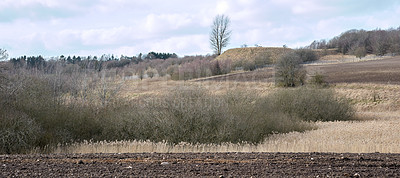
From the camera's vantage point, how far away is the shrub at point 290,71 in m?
47.3

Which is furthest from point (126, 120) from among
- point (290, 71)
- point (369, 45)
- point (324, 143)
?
point (369, 45)

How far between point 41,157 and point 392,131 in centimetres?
1771

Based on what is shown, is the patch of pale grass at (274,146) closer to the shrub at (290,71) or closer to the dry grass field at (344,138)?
the dry grass field at (344,138)

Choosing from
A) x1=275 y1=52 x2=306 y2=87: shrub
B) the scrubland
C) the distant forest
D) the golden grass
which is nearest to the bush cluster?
the scrubland

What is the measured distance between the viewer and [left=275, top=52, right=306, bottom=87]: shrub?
155ft

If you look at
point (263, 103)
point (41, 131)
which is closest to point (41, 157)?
point (41, 131)

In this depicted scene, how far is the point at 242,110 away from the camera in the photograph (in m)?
21.4

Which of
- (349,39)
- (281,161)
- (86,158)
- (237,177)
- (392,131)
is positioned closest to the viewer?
(237,177)

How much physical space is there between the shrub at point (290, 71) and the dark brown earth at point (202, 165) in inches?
1473

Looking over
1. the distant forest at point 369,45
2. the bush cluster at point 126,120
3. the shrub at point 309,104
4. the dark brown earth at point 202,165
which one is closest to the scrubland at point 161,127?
the bush cluster at point 126,120

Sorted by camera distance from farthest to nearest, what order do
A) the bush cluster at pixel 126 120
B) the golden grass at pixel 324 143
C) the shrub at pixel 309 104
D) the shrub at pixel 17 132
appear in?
the shrub at pixel 309 104
the bush cluster at pixel 126 120
the shrub at pixel 17 132
the golden grass at pixel 324 143

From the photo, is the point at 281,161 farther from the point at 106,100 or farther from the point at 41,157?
the point at 106,100

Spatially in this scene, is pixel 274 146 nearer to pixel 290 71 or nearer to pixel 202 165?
pixel 202 165

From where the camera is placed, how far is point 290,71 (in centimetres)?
4781
